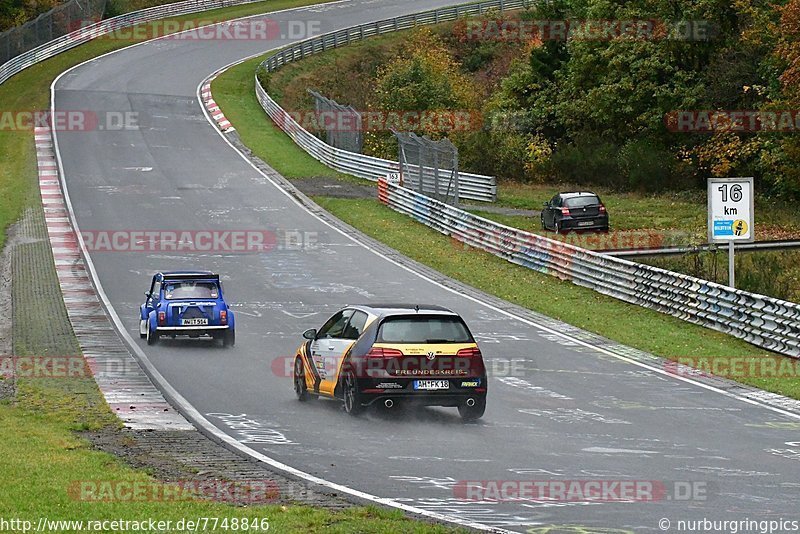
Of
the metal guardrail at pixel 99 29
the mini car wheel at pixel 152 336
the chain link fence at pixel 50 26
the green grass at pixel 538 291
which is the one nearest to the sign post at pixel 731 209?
the green grass at pixel 538 291

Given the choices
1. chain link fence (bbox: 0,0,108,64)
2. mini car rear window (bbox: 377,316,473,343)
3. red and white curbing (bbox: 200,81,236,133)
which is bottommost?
mini car rear window (bbox: 377,316,473,343)

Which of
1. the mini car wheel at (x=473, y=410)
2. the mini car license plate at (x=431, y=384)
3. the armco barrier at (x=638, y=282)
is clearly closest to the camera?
the mini car license plate at (x=431, y=384)

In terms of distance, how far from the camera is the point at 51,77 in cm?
6812

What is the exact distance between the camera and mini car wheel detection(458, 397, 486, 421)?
54.7 ft

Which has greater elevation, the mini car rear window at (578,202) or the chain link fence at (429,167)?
the chain link fence at (429,167)

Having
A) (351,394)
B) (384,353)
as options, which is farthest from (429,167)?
(384,353)

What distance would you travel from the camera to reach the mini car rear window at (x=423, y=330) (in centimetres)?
1648

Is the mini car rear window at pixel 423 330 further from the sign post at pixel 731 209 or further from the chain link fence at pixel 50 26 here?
the chain link fence at pixel 50 26

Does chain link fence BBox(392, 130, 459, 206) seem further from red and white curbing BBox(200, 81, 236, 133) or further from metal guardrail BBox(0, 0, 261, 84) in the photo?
metal guardrail BBox(0, 0, 261, 84)

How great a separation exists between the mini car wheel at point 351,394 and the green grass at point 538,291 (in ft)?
24.2

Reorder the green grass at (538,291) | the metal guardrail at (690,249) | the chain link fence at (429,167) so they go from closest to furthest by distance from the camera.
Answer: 1. the green grass at (538,291)
2. the metal guardrail at (690,249)
3. the chain link fence at (429,167)

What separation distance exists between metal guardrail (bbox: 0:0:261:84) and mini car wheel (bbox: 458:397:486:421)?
5556 cm

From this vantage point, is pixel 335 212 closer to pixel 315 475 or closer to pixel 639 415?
pixel 639 415

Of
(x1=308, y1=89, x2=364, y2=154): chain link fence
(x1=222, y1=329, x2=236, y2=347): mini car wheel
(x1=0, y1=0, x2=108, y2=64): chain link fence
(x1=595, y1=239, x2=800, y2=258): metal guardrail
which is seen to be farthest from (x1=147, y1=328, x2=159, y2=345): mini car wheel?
(x1=0, y1=0, x2=108, y2=64): chain link fence
